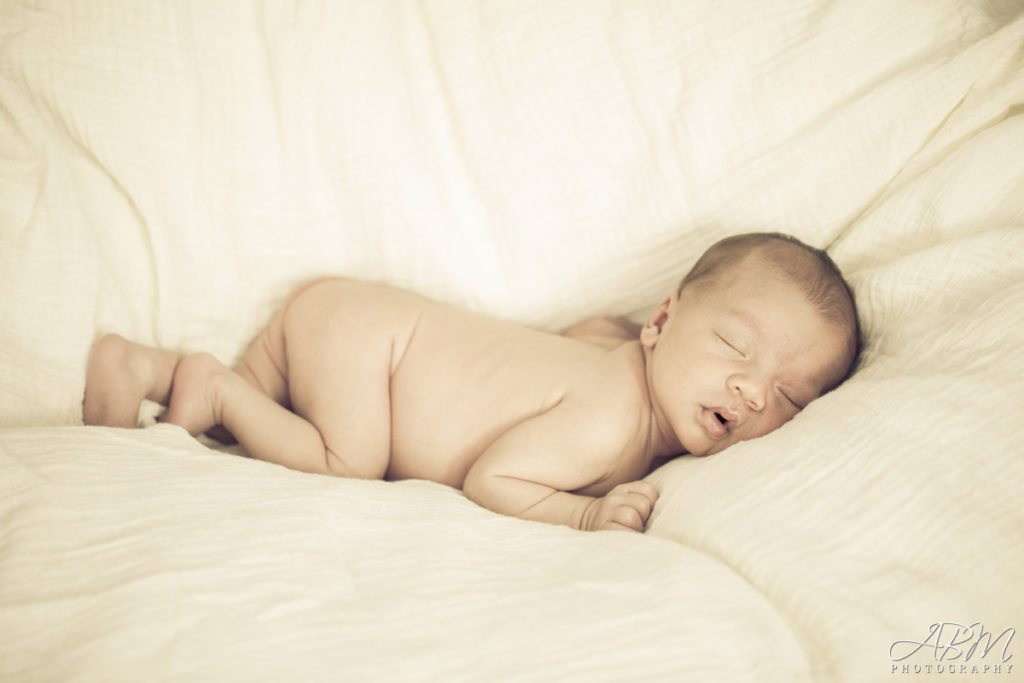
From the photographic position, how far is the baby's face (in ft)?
4.10

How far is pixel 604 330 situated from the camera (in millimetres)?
1573

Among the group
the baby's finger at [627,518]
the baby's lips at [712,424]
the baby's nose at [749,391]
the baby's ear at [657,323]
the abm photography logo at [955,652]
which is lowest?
the abm photography logo at [955,652]

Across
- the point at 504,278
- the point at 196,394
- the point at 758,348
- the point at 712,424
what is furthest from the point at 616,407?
the point at 196,394

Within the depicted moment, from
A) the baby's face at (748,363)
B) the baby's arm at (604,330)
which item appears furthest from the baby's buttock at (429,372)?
the baby's face at (748,363)

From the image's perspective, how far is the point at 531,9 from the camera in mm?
1479

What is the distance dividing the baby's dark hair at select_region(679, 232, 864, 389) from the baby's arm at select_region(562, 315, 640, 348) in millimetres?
250

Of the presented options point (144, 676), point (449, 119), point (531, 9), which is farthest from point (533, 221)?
point (144, 676)

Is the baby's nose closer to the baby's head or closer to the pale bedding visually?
the baby's head

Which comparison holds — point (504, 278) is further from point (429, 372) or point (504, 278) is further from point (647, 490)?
point (647, 490)

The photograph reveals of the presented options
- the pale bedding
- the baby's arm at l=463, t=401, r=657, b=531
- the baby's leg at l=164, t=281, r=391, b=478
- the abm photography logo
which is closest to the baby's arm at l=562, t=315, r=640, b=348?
the pale bedding

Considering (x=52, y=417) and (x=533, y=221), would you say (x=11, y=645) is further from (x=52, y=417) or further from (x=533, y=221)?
(x=533, y=221)

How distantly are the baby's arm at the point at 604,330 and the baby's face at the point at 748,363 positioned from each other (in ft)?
0.89

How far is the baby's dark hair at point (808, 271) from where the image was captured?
1263 mm

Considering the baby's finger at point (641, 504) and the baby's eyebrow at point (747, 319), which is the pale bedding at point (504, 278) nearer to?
the baby's finger at point (641, 504)
